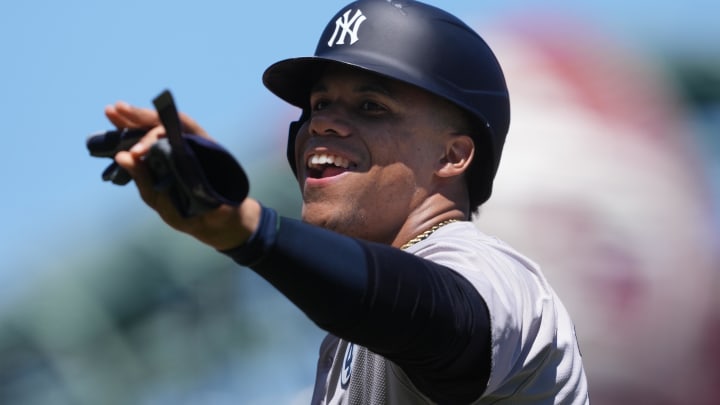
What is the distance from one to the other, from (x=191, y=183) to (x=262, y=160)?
9741 millimetres

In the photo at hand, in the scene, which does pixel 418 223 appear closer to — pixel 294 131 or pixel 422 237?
pixel 422 237

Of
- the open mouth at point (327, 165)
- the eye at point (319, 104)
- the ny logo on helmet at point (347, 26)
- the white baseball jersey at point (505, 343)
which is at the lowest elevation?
the white baseball jersey at point (505, 343)

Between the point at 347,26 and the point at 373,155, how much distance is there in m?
0.49

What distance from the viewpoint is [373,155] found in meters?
4.70

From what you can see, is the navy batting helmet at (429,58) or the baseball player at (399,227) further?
the navy batting helmet at (429,58)

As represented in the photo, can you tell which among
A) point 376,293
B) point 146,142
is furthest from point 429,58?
point 146,142

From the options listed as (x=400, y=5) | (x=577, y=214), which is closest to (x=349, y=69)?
(x=400, y=5)

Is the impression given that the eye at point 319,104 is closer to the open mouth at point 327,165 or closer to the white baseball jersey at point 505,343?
the open mouth at point 327,165

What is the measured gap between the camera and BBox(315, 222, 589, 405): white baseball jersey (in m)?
3.93

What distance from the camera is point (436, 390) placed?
156 inches

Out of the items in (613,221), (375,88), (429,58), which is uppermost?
(429,58)

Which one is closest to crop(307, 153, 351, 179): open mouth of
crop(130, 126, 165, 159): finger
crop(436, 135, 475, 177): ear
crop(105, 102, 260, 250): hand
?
crop(436, 135, 475, 177): ear

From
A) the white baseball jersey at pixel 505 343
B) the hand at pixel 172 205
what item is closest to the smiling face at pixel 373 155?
the white baseball jersey at pixel 505 343

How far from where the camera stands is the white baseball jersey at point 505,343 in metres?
3.93
